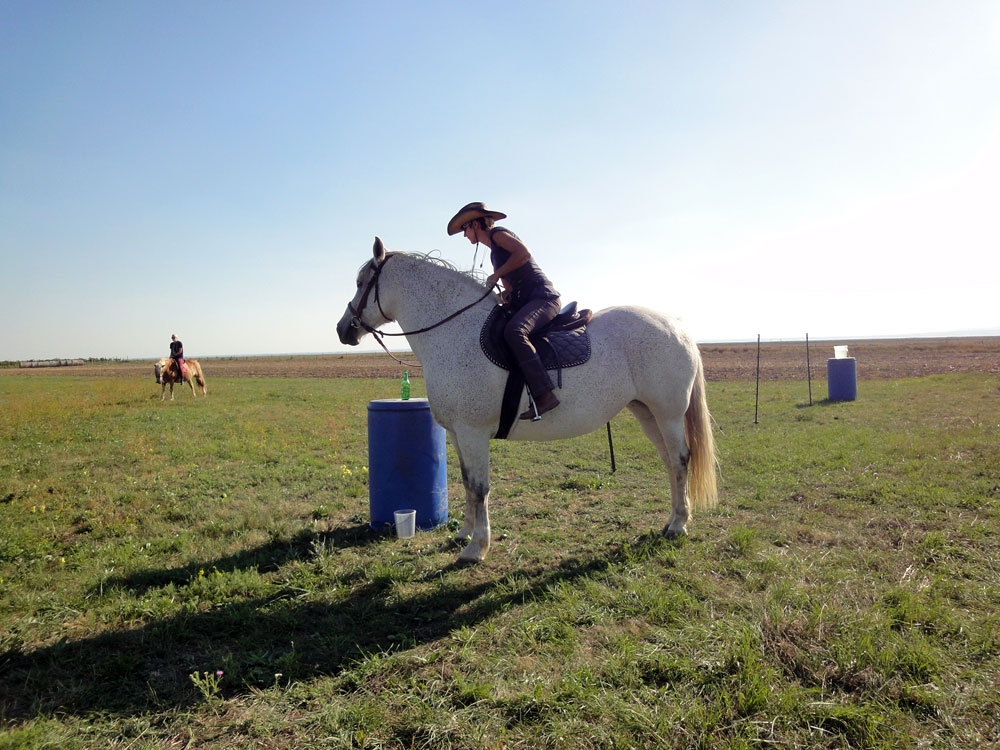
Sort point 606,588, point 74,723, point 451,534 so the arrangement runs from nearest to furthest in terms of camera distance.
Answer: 1. point 74,723
2. point 606,588
3. point 451,534

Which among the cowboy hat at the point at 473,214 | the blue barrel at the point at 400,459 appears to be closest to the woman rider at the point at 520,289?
the cowboy hat at the point at 473,214

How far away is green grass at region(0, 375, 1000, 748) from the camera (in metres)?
2.38

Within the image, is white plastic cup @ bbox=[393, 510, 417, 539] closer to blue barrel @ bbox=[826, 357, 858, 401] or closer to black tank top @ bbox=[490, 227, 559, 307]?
black tank top @ bbox=[490, 227, 559, 307]

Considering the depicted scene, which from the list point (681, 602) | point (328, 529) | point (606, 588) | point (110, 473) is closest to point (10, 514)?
point (110, 473)

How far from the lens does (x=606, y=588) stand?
12.3 ft

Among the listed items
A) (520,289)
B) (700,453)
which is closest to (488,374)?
(520,289)

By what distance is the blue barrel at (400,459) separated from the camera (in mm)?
5227

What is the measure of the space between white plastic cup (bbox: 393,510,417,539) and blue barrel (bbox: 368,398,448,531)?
259mm

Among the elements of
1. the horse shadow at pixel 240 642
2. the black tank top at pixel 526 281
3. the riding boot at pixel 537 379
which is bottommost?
the horse shadow at pixel 240 642

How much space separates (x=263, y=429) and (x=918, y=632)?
11763mm

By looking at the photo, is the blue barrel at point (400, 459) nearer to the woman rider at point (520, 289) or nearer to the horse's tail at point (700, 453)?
the woman rider at point (520, 289)

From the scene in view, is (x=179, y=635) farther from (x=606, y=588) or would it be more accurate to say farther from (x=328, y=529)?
(x=606, y=588)

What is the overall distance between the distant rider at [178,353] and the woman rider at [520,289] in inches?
742

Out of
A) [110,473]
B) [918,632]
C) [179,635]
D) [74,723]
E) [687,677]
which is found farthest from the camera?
[110,473]
